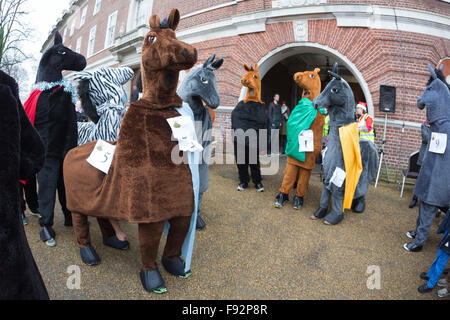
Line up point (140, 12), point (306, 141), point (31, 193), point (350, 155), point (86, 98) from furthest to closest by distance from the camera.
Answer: point (140, 12) → point (306, 141) → point (350, 155) → point (31, 193) → point (86, 98)

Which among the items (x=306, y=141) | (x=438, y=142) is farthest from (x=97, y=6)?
(x=438, y=142)

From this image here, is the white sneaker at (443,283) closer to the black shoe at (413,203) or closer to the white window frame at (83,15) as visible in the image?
the black shoe at (413,203)

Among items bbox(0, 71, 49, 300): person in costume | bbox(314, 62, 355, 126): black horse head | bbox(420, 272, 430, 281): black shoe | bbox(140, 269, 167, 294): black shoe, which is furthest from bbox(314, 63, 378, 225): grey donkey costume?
bbox(0, 71, 49, 300): person in costume

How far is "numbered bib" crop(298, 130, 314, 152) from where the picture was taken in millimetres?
3863

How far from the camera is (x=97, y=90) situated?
258 centimetres

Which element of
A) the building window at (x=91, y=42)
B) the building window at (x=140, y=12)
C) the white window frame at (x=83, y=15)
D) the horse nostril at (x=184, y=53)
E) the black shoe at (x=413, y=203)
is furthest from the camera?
the white window frame at (x=83, y=15)

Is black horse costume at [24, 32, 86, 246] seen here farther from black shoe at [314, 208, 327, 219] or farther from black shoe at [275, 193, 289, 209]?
black shoe at [314, 208, 327, 219]

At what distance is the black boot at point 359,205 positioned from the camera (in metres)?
4.34

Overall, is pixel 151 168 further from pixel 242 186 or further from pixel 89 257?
pixel 242 186

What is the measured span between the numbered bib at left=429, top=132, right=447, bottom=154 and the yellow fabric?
79 cm

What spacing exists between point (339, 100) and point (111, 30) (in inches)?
648

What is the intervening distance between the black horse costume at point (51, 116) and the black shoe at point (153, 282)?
1.37 metres

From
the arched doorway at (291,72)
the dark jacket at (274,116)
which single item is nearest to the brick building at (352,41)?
the dark jacket at (274,116)

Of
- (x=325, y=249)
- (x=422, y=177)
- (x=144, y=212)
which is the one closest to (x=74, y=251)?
(x=144, y=212)
